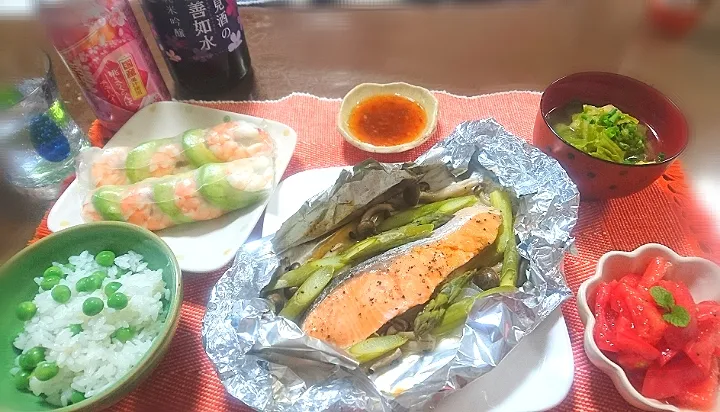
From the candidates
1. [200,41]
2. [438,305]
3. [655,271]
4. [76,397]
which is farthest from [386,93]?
[76,397]

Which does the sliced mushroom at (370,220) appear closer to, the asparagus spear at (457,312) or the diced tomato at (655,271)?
the asparagus spear at (457,312)

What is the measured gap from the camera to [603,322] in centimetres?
98

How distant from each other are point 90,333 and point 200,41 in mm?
855

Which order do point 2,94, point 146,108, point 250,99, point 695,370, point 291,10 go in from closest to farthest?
1. point 695,370
2. point 2,94
3. point 146,108
4. point 250,99
5. point 291,10

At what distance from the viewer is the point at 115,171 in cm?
136

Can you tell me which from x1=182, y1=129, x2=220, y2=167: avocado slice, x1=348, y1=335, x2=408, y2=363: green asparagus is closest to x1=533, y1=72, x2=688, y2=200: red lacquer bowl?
x1=348, y1=335, x2=408, y2=363: green asparagus

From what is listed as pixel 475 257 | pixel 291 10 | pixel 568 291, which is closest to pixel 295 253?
pixel 475 257

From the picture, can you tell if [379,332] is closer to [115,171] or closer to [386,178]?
[386,178]

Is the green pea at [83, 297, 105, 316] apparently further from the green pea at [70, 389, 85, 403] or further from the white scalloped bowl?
the white scalloped bowl

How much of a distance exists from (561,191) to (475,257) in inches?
9.4

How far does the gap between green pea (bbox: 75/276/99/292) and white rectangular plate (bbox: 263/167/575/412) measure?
0.69 metres

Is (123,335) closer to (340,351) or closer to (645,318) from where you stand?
(340,351)

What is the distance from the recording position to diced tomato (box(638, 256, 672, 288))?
1.01 metres

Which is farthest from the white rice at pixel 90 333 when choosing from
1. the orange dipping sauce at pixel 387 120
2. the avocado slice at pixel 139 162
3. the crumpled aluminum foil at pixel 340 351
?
the orange dipping sauce at pixel 387 120
